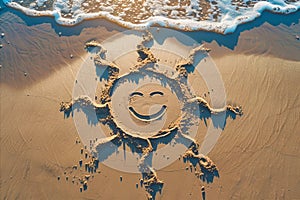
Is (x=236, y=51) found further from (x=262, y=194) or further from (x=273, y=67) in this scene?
(x=262, y=194)

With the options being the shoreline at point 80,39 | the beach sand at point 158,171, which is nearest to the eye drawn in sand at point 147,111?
the beach sand at point 158,171

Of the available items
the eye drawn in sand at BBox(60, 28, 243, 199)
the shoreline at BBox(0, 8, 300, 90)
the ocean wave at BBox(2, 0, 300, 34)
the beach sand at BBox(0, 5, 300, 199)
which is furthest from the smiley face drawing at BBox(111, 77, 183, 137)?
the ocean wave at BBox(2, 0, 300, 34)

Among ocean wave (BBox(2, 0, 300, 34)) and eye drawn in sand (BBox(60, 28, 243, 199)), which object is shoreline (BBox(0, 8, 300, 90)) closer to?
ocean wave (BBox(2, 0, 300, 34))

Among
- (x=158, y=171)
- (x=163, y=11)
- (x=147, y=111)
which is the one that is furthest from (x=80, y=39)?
(x=158, y=171)

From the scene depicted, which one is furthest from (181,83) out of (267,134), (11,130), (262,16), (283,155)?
(11,130)

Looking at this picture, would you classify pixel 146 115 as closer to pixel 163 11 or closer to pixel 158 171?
pixel 158 171

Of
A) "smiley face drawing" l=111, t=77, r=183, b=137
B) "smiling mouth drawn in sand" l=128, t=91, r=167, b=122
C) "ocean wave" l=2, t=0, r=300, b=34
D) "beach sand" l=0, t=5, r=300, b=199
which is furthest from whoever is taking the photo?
"ocean wave" l=2, t=0, r=300, b=34
